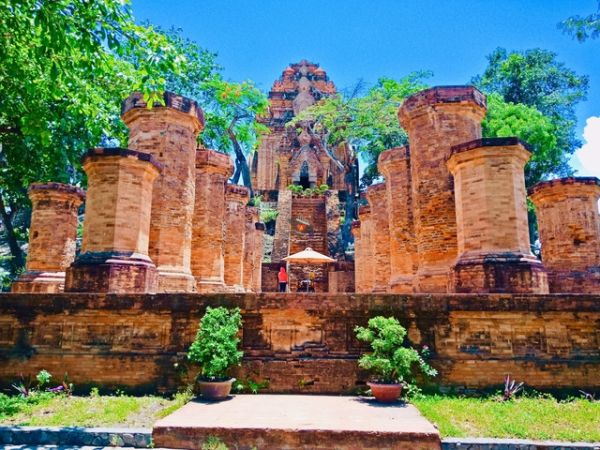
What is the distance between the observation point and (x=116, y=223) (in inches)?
350

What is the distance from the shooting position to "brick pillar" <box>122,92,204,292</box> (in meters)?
11.1

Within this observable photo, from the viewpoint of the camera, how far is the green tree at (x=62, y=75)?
21.8 feet

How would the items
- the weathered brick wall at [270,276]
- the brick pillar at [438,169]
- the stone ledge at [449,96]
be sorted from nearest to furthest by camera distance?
the brick pillar at [438,169], the stone ledge at [449,96], the weathered brick wall at [270,276]

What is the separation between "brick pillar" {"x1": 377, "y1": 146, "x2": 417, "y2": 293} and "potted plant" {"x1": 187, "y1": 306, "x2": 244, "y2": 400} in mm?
7866

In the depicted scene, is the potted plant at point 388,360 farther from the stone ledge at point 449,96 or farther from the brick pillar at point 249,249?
the brick pillar at point 249,249

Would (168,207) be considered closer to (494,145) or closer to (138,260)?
(138,260)

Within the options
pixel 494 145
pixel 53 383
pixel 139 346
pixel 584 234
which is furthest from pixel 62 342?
pixel 584 234

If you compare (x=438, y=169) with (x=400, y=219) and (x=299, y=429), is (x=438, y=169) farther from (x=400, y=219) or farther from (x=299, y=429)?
(x=299, y=429)

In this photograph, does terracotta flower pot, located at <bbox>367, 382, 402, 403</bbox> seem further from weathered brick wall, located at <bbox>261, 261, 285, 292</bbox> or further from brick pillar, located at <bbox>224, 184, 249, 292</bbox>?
weathered brick wall, located at <bbox>261, 261, 285, 292</bbox>

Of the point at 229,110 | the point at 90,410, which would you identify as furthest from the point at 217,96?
the point at 90,410

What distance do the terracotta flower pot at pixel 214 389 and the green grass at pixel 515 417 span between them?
2.63 m

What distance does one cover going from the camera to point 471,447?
478 cm

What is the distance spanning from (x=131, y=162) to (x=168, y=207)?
2409mm

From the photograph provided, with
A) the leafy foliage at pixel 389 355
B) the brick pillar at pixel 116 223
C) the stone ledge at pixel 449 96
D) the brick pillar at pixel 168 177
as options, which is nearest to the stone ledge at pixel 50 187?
the brick pillar at pixel 168 177
